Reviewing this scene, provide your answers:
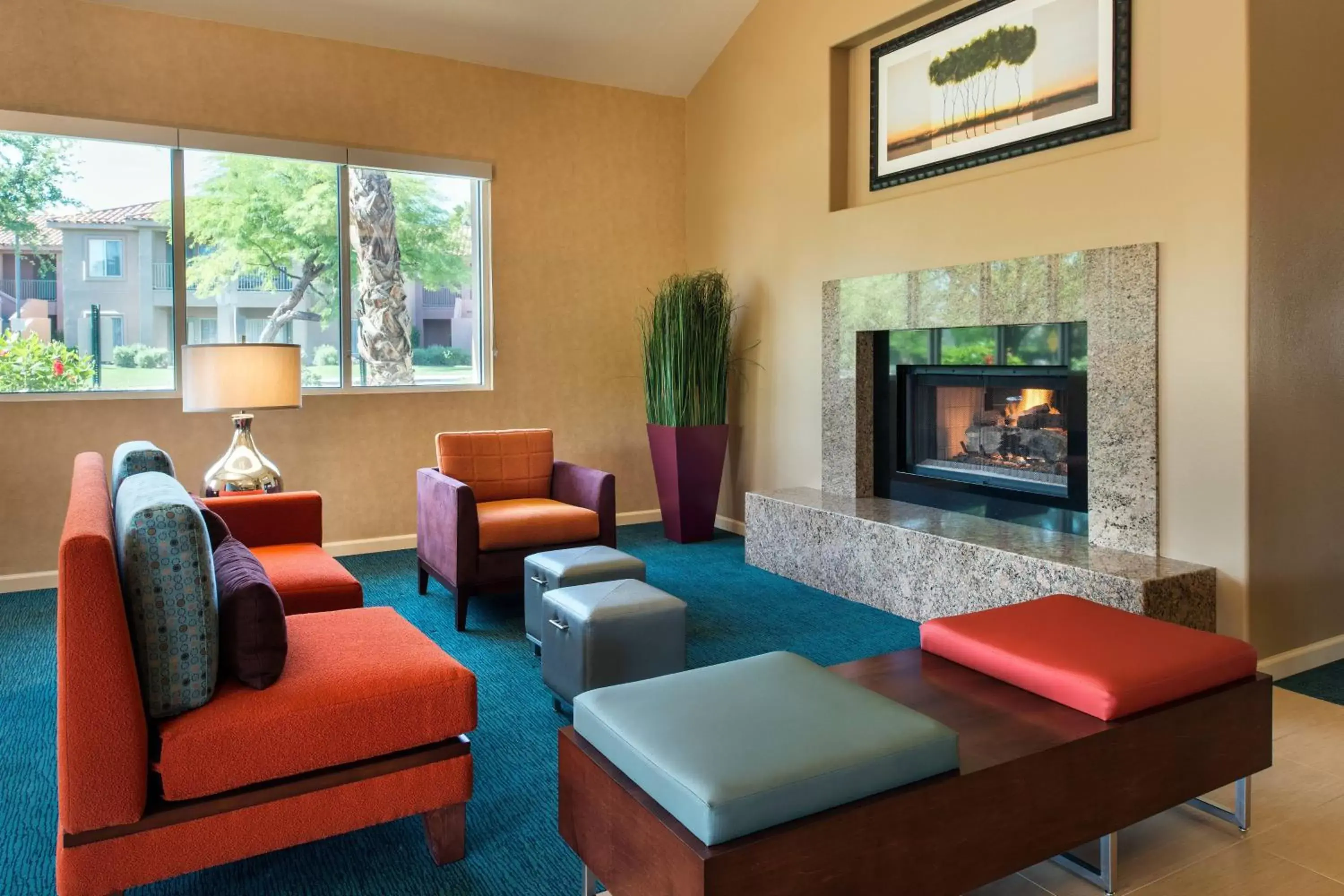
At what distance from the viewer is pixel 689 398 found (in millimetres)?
5691

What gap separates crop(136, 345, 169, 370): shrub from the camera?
5.00 meters

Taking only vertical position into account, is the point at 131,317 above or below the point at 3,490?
above

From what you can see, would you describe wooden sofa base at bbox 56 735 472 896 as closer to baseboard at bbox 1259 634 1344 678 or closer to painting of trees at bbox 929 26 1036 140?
baseboard at bbox 1259 634 1344 678

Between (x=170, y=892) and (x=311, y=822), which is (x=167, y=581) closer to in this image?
(x=311, y=822)

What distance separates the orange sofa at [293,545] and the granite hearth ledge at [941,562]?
7.05ft

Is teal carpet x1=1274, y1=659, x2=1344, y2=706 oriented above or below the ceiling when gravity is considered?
below

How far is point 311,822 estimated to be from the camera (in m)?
2.03

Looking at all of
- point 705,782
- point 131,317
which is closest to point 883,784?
point 705,782

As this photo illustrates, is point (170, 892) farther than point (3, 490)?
No

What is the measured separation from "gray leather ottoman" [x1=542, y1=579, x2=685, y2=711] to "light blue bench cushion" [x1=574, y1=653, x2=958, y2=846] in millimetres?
909

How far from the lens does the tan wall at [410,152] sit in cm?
476

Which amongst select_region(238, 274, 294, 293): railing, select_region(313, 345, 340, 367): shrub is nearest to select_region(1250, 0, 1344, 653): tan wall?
select_region(313, 345, 340, 367): shrub

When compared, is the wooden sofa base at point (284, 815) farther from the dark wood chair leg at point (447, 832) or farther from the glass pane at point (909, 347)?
the glass pane at point (909, 347)

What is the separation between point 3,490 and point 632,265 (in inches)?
147
